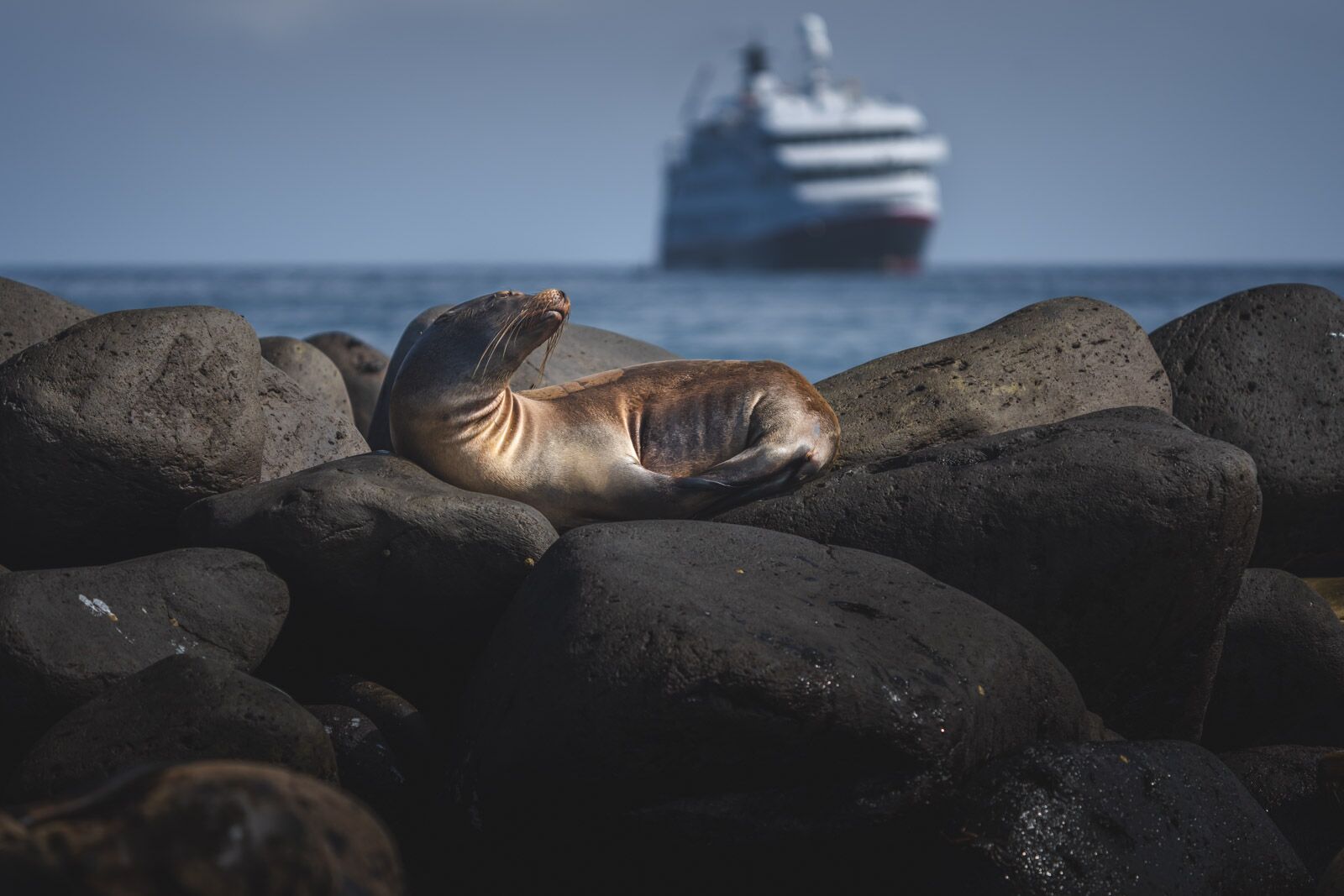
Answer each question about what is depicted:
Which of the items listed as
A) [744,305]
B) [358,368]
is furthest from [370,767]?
[744,305]

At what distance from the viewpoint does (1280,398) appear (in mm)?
5371

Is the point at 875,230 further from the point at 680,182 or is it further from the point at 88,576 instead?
the point at 88,576

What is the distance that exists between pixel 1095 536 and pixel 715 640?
1442 mm

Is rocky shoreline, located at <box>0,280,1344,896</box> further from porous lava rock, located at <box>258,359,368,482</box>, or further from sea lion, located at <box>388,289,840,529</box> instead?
sea lion, located at <box>388,289,840,529</box>

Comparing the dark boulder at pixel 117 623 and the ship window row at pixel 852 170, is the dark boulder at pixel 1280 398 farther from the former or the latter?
the ship window row at pixel 852 170

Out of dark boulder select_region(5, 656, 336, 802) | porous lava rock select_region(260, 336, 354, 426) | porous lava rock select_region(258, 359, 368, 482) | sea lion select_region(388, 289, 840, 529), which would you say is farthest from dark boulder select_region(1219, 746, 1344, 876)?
porous lava rock select_region(260, 336, 354, 426)

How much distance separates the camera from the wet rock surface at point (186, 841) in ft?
5.93

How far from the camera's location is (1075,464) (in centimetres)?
411

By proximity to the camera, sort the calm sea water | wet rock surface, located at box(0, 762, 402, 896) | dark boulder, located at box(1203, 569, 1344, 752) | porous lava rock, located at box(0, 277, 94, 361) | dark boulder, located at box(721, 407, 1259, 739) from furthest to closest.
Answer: the calm sea water < porous lava rock, located at box(0, 277, 94, 361) < dark boulder, located at box(1203, 569, 1344, 752) < dark boulder, located at box(721, 407, 1259, 739) < wet rock surface, located at box(0, 762, 402, 896)

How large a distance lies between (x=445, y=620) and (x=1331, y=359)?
3.69 m

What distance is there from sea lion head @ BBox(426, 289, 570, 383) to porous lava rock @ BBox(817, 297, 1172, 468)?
1171mm

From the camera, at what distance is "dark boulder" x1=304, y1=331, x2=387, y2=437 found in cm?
740

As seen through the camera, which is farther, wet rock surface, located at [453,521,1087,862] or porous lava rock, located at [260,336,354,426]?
porous lava rock, located at [260,336,354,426]

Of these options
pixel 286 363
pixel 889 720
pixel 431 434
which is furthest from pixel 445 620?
pixel 286 363
